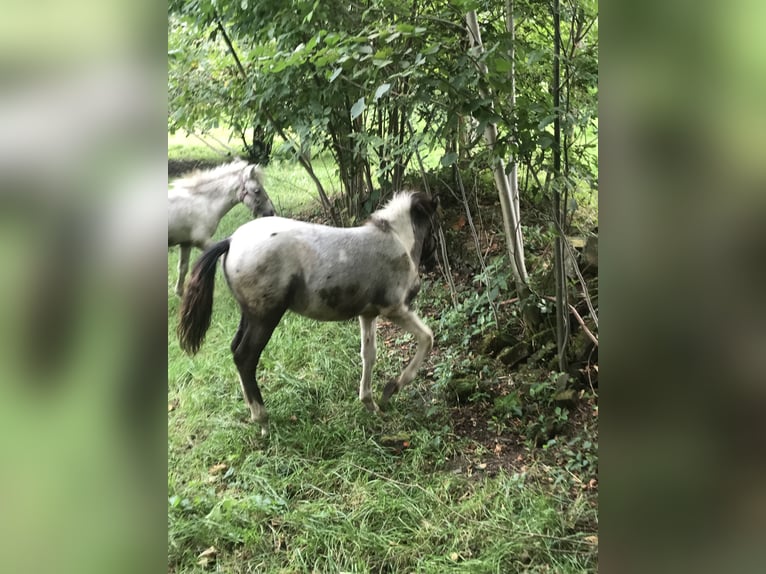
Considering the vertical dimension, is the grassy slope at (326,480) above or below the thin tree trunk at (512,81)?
below

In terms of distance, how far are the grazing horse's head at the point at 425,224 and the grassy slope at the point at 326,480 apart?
10 centimetres

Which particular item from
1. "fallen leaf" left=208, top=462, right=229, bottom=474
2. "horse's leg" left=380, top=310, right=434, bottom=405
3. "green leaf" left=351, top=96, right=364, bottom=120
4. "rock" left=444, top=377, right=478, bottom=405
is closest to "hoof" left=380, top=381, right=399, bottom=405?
"horse's leg" left=380, top=310, right=434, bottom=405

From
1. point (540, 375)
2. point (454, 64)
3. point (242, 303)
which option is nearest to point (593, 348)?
point (540, 375)

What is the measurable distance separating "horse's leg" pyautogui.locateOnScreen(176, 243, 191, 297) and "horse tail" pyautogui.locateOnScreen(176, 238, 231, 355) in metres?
0.02

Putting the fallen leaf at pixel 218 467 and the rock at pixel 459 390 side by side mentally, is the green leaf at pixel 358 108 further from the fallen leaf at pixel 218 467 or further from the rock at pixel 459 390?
the fallen leaf at pixel 218 467

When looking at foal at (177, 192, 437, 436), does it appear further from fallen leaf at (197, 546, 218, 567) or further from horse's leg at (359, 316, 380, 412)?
fallen leaf at (197, 546, 218, 567)

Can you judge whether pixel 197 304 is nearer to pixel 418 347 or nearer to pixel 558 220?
pixel 418 347

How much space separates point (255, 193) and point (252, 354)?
15.7 inches

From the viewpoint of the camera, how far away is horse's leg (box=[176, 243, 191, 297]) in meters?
1.25

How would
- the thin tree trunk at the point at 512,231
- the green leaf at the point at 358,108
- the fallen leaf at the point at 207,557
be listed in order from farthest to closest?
the thin tree trunk at the point at 512,231, the green leaf at the point at 358,108, the fallen leaf at the point at 207,557

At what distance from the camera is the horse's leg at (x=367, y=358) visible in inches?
53.6

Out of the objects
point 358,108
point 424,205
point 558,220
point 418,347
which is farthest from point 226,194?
point 558,220

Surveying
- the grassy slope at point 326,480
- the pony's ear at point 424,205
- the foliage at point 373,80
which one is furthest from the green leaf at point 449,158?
the grassy slope at point 326,480
